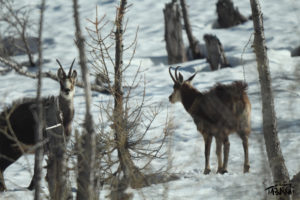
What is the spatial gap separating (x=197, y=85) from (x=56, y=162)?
24.1 feet

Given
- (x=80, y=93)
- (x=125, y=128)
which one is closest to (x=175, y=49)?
(x=80, y=93)

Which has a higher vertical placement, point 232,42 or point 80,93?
point 232,42

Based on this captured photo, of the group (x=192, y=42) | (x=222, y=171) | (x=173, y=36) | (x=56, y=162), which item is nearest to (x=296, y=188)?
(x=222, y=171)

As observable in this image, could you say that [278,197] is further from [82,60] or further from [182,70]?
[182,70]

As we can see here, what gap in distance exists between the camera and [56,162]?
178 inches

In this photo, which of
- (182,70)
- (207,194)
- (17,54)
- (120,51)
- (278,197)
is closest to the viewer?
(278,197)

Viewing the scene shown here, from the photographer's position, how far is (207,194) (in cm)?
561

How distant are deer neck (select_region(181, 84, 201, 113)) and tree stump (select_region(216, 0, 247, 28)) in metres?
8.97

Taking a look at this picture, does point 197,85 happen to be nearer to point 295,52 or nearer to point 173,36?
point 173,36

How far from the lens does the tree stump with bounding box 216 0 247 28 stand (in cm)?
1611

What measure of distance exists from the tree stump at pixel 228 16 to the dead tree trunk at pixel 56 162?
1195 cm

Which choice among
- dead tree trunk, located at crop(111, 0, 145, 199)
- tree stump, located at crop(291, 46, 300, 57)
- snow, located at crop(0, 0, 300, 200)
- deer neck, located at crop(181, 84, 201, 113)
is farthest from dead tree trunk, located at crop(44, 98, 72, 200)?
tree stump, located at crop(291, 46, 300, 57)

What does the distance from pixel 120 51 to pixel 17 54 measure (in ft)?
32.6

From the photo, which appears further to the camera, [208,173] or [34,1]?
[34,1]
